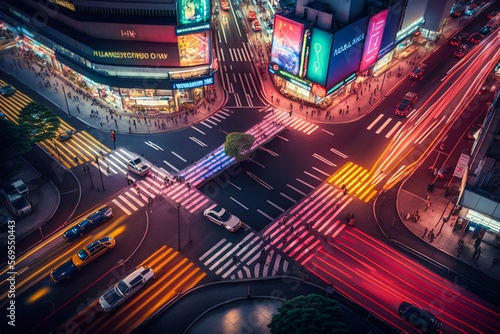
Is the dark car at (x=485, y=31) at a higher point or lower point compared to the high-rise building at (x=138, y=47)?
lower

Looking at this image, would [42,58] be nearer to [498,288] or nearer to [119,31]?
[119,31]

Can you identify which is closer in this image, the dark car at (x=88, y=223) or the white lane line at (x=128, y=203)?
the dark car at (x=88, y=223)

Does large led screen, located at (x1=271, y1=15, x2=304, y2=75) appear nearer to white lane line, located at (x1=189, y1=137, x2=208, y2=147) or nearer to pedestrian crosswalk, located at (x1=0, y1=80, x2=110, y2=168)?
white lane line, located at (x1=189, y1=137, x2=208, y2=147)

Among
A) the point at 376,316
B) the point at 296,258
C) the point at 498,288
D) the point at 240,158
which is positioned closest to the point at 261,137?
the point at 240,158

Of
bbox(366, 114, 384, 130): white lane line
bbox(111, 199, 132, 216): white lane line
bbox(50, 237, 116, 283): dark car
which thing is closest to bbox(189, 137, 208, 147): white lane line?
bbox(111, 199, 132, 216): white lane line

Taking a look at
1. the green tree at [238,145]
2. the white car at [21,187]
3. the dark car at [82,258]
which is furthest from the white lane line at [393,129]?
the white car at [21,187]

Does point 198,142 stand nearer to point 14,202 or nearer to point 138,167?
point 138,167

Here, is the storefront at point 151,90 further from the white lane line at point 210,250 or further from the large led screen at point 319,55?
the white lane line at point 210,250
